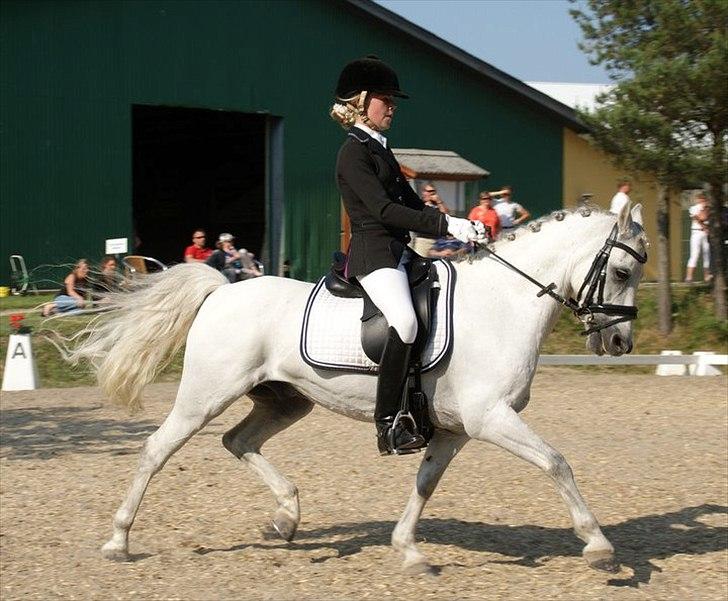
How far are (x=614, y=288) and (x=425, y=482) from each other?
1492 mm

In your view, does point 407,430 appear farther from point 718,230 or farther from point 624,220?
point 718,230

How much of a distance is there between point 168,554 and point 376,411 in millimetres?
1498

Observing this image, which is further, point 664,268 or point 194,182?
point 194,182

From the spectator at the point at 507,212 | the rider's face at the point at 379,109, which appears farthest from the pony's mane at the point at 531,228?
the spectator at the point at 507,212

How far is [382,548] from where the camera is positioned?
681cm

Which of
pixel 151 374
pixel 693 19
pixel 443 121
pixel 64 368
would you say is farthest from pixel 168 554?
pixel 443 121

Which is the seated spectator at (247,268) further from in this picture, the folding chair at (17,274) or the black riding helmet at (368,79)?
A: the black riding helmet at (368,79)

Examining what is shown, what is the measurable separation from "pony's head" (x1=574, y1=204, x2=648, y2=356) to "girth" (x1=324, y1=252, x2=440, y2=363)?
809mm

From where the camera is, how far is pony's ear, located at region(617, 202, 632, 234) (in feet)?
20.6

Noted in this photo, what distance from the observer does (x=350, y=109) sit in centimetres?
638

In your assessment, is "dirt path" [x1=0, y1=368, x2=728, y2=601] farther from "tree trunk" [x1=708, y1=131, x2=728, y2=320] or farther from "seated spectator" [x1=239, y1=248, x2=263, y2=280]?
"tree trunk" [x1=708, y1=131, x2=728, y2=320]

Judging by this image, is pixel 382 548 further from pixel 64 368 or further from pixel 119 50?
pixel 119 50

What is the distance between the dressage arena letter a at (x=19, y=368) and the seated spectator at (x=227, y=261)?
339 cm

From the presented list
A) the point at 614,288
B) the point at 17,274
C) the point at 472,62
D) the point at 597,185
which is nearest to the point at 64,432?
the point at 614,288
